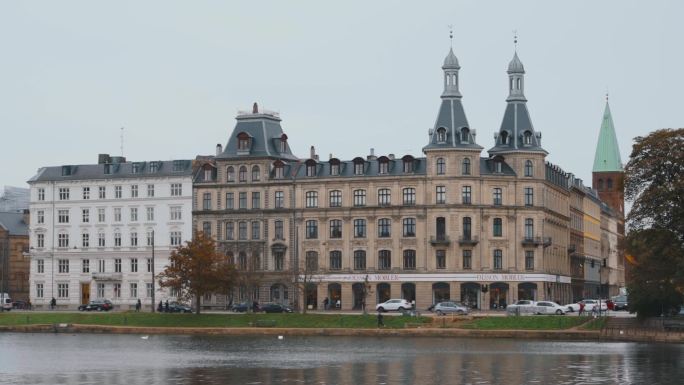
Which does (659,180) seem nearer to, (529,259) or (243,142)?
(529,259)

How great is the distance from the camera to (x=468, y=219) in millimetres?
136875

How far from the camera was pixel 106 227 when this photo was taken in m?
150

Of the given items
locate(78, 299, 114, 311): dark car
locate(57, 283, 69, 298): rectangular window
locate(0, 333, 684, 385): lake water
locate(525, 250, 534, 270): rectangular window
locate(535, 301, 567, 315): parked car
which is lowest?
locate(0, 333, 684, 385): lake water

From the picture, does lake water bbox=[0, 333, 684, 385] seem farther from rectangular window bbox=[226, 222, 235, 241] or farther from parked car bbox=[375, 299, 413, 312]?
rectangular window bbox=[226, 222, 235, 241]

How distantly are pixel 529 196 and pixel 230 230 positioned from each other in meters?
31.0

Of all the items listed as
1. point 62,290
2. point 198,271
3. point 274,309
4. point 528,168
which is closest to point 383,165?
point 528,168

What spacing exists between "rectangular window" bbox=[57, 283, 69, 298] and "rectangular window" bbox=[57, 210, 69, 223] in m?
6.93

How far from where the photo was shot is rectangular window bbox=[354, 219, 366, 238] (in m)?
140

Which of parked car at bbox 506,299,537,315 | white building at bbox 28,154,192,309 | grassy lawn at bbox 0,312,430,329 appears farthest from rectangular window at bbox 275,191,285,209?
parked car at bbox 506,299,537,315

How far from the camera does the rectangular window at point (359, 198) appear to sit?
460 feet

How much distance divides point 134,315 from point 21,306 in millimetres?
34429

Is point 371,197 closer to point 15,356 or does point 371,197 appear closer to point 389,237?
point 389,237

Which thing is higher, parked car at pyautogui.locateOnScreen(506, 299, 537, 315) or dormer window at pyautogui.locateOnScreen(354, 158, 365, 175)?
dormer window at pyautogui.locateOnScreen(354, 158, 365, 175)

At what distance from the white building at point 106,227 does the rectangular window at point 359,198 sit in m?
18.4
